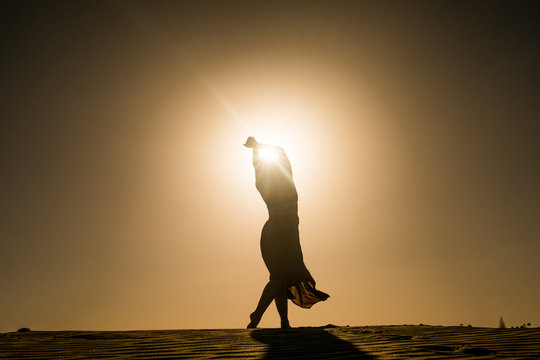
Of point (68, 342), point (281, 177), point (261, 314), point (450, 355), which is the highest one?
point (281, 177)

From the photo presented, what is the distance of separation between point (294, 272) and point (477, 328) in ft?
11.1

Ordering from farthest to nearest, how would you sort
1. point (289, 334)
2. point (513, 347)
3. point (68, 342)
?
point (289, 334), point (68, 342), point (513, 347)

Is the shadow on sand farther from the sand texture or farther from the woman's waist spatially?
the woman's waist

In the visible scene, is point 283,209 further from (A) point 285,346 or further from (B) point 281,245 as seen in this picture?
(A) point 285,346

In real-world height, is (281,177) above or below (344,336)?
above

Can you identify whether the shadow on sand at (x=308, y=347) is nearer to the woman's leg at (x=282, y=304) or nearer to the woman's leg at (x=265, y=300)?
the woman's leg at (x=265, y=300)

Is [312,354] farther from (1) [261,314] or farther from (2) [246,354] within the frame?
(1) [261,314]

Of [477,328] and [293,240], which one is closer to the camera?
[477,328]

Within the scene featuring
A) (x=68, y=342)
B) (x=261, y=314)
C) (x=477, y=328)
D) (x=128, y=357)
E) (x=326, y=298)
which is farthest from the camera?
(x=326, y=298)

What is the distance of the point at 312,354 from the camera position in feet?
14.3

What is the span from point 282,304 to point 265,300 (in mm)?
471

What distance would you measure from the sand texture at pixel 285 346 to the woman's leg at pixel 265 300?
2.41m

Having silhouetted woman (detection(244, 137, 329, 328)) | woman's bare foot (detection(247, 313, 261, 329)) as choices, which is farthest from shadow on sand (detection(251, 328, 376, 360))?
silhouetted woman (detection(244, 137, 329, 328))

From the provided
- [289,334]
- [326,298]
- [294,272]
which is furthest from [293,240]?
[289,334]
